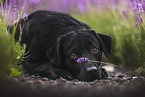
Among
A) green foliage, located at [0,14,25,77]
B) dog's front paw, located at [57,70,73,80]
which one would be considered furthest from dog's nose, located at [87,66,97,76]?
green foliage, located at [0,14,25,77]

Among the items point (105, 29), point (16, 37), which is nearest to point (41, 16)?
point (16, 37)

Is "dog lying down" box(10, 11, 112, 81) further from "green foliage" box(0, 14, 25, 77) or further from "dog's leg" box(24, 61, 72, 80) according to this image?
"green foliage" box(0, 14, 25, 77)

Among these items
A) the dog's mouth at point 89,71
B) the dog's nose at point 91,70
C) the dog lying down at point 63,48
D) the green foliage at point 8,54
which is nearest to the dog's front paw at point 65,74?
the dog lying down at point 63,48

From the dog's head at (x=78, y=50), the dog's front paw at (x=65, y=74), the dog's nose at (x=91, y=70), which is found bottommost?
Result: the dog's front paw at (x=65, y=74)

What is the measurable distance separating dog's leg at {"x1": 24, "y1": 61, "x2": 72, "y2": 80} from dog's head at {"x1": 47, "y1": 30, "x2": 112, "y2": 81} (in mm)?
119

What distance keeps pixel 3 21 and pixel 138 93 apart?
7.13ft

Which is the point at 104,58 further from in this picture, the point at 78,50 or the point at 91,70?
the point at 91,70

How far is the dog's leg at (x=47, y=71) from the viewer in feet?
10.5

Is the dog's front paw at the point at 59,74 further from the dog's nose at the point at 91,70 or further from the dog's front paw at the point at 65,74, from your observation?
the dog's nose at the point at 91,70

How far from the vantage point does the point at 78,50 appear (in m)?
3.20

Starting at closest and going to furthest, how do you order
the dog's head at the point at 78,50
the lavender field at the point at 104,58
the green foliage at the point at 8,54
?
the lavender field at the point at 104,58, the green foliage at the point at 8,54, the dog's head at the point at 78,50

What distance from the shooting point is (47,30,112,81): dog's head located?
3145 mm

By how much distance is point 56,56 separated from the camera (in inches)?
131

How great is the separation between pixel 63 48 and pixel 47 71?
47 centimetres
